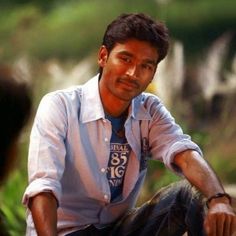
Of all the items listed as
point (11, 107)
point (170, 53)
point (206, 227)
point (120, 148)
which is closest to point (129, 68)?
point (120, 148)

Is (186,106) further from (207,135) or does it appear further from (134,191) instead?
(134,191)

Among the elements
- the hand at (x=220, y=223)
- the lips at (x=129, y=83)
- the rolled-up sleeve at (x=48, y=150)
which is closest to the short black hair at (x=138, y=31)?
the lips at (x=129, y=83)

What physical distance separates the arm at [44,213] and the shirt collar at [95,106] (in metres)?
0.32

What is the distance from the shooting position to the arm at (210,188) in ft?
6.10

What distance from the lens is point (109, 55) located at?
6.89ft

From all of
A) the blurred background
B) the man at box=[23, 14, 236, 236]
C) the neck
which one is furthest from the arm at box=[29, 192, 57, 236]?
the blurred background

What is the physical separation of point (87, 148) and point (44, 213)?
1.02ft

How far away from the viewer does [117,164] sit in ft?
6.81

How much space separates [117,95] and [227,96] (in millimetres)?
1356

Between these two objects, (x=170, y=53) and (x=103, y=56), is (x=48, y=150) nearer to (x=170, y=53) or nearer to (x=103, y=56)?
(x=103, y=56)

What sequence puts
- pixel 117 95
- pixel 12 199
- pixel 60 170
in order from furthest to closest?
pixel 12 199, pixel 117 95, pixel 60 170

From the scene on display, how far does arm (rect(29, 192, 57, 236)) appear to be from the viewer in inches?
69.4

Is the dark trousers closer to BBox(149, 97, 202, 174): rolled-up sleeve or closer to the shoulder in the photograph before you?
BBox(149, 97, 202, 174): rolled-up sleeve

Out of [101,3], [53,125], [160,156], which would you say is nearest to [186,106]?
[101,3]
